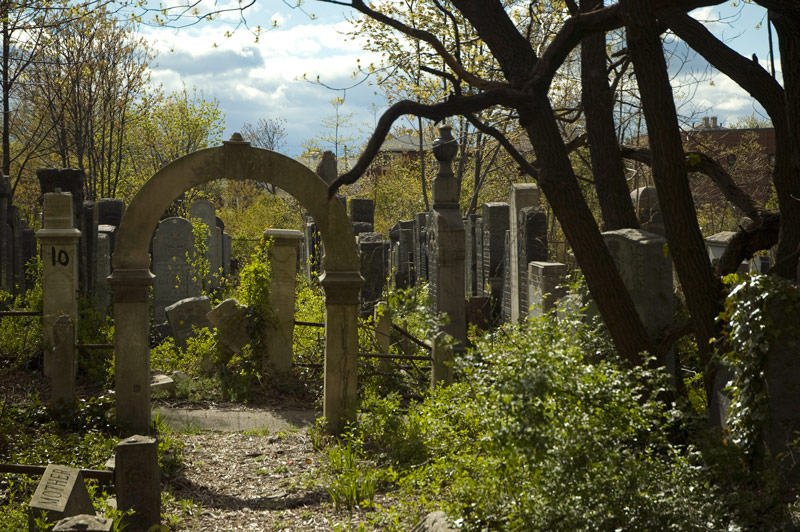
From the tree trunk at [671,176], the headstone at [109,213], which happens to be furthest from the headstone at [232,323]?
the tree trunk at [671,176]

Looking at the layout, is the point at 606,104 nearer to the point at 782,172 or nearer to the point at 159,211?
the point at 782,172

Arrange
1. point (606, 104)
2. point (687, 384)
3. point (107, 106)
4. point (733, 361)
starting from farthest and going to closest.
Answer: point (107, 106) → point (606, 104) → point (687, 384) → point (733, 361)

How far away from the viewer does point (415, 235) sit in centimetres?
1561

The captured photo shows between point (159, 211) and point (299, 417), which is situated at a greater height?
point (159, 211)

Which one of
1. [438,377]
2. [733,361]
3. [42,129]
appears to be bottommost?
[438,377]

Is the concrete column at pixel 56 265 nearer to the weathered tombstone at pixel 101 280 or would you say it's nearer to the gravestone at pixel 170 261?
the weathered tombstone at pixel 101 280

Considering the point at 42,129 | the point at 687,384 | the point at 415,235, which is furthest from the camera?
the point at 42,129

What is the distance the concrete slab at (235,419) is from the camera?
8.91 meters

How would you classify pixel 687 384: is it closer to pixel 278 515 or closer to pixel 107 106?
pixel 278 515

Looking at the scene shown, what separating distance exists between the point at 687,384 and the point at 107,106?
56.9 feet

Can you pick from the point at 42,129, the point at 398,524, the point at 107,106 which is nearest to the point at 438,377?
the point at 398,524

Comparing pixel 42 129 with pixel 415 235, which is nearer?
pixel 415 235

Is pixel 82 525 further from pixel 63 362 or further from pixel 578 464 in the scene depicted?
pixel 63 362

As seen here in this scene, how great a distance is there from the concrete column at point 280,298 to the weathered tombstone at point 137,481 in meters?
5.35
